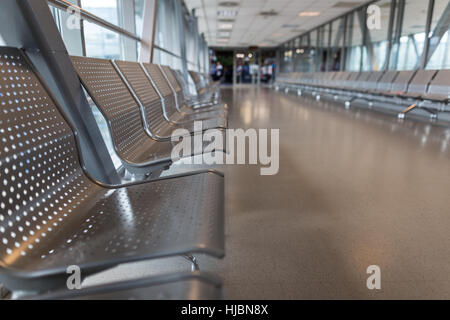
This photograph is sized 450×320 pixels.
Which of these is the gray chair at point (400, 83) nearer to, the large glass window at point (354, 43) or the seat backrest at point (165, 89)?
the large glass window at point (354, 43)

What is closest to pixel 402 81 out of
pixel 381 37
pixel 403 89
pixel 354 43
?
pixel 403 89

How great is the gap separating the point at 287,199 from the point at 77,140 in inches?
59.1

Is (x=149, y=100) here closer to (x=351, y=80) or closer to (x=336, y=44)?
(x=351, y=80)

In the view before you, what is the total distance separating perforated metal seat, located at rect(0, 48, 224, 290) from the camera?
0.76m

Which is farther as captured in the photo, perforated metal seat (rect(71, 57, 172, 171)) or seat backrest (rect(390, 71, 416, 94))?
seat backrest (rect(390, 71, 416, 94))

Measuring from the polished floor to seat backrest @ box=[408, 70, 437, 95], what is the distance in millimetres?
3119

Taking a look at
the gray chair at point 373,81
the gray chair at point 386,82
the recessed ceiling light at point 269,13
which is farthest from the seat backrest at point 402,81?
the recessed ceiling light at point 269,13

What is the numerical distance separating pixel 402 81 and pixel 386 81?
2.06 feet

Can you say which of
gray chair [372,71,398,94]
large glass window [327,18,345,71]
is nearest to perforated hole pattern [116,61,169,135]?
gray chair [372,71,398,94]

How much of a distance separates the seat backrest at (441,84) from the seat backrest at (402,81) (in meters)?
0.73

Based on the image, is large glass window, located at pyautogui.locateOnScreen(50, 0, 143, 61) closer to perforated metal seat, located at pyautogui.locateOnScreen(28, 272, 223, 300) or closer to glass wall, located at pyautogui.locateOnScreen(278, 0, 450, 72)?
perforated metal seat, located at pyautogui.locateOnScreen(28, 272, 223, 300)

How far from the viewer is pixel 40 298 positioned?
2.19 feet

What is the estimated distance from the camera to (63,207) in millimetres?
1042
